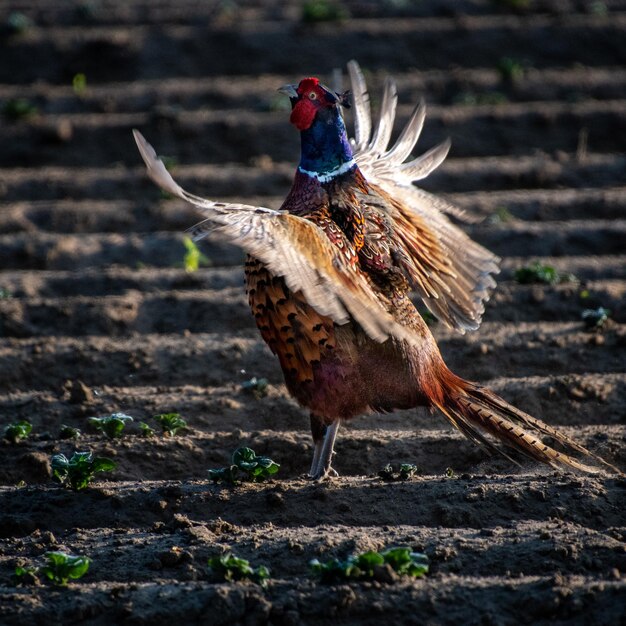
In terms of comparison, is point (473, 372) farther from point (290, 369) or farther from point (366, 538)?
point (366, 538)

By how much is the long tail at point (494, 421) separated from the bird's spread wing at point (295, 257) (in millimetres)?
584

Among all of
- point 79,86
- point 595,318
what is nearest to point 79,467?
point 595,318

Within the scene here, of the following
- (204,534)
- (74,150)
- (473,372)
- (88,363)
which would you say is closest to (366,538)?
(204,534)

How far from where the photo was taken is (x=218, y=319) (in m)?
6.41

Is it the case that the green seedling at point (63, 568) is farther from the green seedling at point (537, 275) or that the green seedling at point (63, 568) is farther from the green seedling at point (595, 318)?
the green seedling at point (537, 275)

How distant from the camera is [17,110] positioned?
362 inches

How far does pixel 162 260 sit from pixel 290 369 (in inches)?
125

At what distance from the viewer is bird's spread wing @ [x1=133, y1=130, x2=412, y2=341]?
3.67m

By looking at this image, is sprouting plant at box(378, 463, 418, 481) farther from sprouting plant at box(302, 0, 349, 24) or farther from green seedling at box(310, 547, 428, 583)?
sprouting plant at box(302, 0, 349, 24)

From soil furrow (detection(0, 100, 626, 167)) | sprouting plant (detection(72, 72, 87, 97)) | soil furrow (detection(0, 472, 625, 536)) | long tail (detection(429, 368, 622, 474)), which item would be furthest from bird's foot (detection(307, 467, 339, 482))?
sprouting plant (detection(72, 72, 87, 97))

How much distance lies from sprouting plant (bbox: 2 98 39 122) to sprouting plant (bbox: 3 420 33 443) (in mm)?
5020

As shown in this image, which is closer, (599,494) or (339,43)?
(599,494)

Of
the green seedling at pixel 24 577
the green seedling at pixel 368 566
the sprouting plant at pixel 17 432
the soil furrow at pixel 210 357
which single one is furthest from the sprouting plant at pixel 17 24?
the green seedling at pixel 368 566

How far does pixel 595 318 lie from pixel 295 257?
9.17ft
